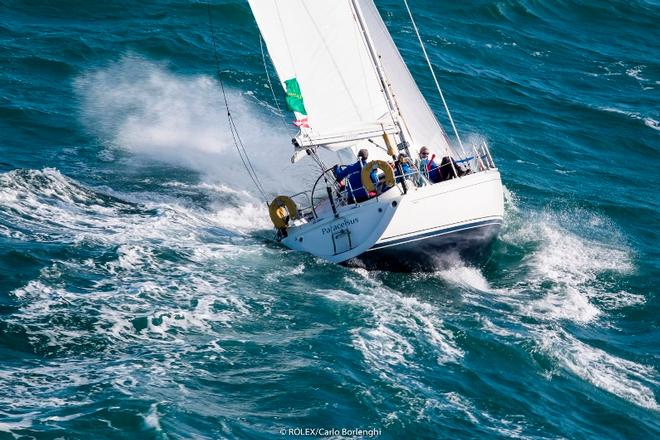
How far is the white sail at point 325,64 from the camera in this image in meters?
20.9

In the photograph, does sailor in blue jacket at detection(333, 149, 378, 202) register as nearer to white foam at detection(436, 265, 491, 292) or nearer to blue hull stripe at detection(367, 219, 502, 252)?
blue hull stripe at detection(367, 219, 502, 252)

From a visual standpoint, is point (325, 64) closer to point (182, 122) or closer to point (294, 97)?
point (294, 97)

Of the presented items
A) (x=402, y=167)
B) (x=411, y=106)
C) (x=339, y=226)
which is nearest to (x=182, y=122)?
(x=411, y=106)

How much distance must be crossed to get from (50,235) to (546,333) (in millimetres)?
9172

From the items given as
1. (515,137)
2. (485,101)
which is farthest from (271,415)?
(485,101)

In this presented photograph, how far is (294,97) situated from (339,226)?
2698 millimetres

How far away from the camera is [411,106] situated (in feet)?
76.8

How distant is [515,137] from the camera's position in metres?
30.3

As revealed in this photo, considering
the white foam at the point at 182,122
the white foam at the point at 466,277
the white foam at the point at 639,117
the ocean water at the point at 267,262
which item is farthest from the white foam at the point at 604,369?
the white foam at the point at 639,117

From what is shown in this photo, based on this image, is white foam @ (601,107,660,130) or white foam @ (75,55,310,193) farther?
white foam @ (601,107,660,130)

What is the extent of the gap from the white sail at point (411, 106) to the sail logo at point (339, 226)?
3.51 meters

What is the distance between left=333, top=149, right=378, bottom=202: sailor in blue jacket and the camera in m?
20.8

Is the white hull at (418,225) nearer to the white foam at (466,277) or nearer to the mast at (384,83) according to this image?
the white foam at (466,277)

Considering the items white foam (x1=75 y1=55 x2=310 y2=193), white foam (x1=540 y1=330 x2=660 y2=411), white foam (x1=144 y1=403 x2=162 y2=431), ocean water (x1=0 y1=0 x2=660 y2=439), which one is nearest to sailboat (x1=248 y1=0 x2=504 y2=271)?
ocean water (x1=0 y1=0 x2=660 y2=439)
